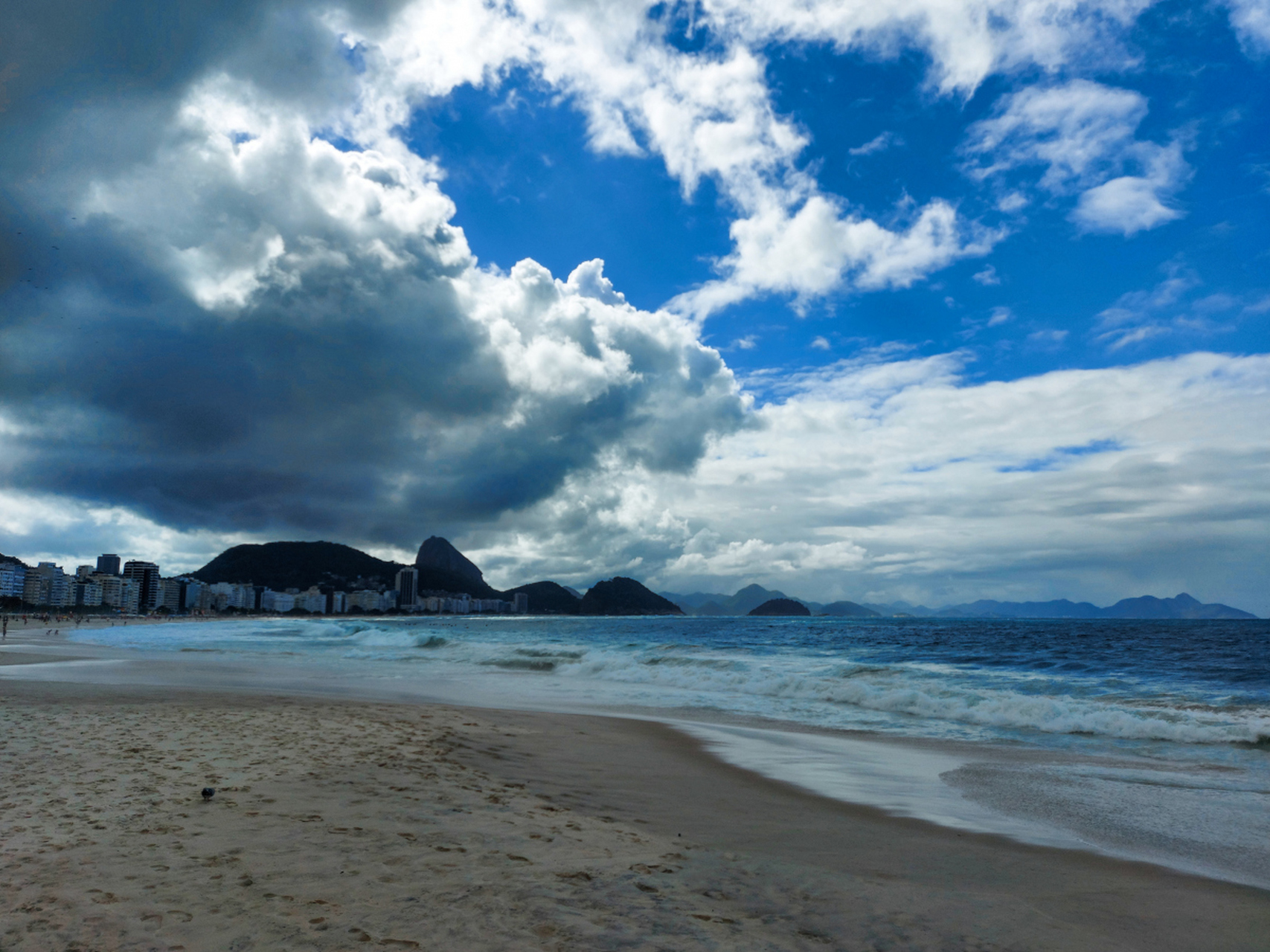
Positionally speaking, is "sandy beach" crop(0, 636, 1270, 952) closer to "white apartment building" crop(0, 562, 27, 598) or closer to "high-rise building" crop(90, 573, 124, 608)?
"white apartment building" crop(0, 562, 27, 598)

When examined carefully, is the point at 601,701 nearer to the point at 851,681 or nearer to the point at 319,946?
the point at 851,681

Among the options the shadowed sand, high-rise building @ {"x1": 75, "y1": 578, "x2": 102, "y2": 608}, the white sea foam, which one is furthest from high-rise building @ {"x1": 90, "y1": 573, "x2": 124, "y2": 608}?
the shadowed sand

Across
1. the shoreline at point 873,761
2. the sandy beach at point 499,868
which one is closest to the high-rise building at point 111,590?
the shoreline at point 873,761

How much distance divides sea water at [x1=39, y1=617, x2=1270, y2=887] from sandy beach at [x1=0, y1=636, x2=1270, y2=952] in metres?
1.44

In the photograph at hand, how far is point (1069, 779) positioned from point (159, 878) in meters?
11.8

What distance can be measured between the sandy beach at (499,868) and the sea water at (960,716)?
1442mm

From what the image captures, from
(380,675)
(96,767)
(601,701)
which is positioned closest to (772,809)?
(96,767)

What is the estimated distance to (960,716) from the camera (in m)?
18.3

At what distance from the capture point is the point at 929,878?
592 centimetres

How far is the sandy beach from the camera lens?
4203 mm

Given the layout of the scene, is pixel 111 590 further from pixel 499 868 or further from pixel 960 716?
pixel 499 868

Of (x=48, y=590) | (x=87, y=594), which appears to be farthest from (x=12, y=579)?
(x=87, y=594)

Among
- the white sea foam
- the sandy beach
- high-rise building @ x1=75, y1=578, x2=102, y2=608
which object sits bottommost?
high-rise building @ x1=75, y1=578, x2=102, y2=608

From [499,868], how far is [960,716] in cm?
1655
